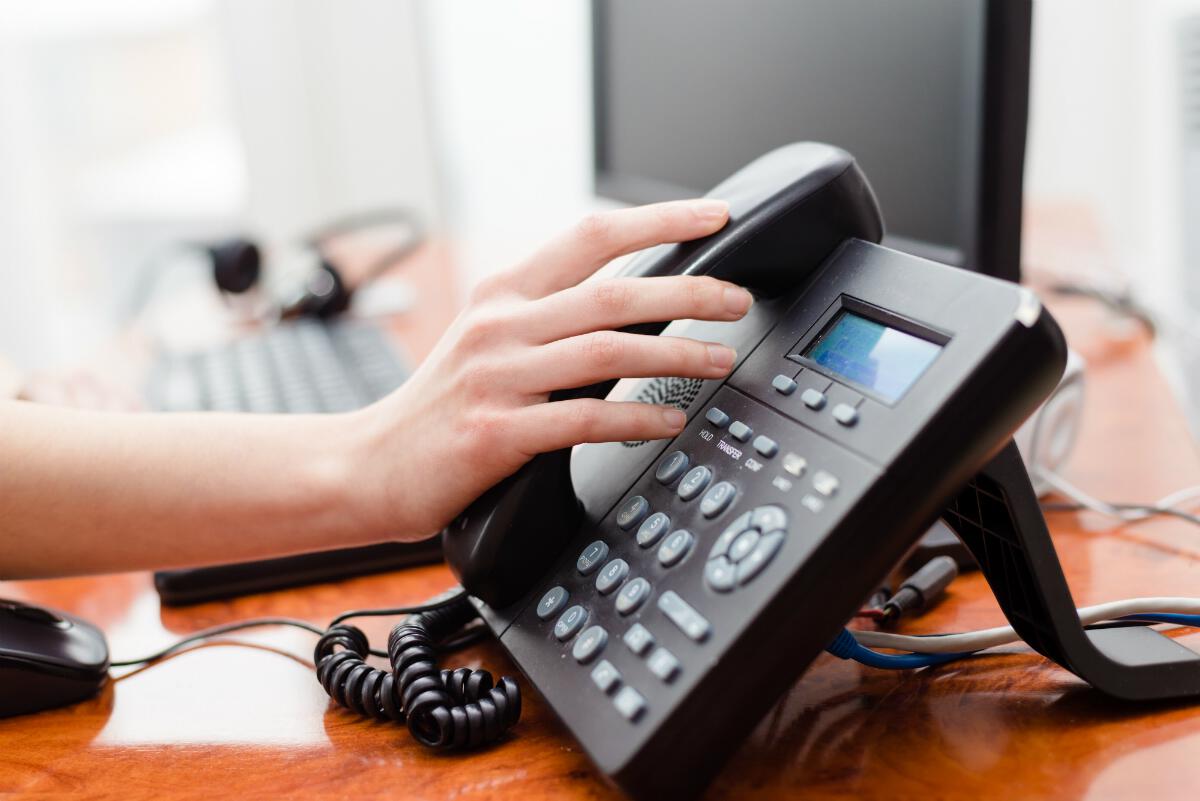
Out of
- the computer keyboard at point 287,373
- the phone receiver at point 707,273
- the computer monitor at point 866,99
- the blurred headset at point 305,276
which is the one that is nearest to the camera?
the phone receiver at point 707,273

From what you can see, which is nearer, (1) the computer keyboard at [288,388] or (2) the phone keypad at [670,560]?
Result: (2) the phone keypad at [670,560]

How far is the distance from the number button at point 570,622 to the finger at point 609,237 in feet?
0.51

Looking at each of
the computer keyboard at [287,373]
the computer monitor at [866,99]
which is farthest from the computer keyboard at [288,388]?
the computer monitor at [866,99]

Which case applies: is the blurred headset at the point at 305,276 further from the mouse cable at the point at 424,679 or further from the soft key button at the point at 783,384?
the soft key button at the point at 783,384

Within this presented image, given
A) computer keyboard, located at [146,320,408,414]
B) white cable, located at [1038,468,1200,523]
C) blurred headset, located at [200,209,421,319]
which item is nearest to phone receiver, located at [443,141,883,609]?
white cable, located at [1038,468,1200,523]

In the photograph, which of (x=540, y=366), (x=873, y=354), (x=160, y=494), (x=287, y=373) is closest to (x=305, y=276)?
(x=287, y=373)

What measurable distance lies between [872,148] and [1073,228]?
79 cm

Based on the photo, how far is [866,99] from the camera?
695 mm

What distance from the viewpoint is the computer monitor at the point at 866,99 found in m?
0.58

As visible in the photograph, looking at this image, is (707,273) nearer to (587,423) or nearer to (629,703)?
(587,423)

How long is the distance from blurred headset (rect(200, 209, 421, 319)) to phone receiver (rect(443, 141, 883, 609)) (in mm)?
731

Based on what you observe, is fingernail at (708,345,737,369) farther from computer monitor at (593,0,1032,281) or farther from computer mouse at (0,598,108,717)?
computer mouse at (0,598,108,717)

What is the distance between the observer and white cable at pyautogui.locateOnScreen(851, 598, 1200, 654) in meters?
0.46

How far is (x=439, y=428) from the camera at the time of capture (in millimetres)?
488
